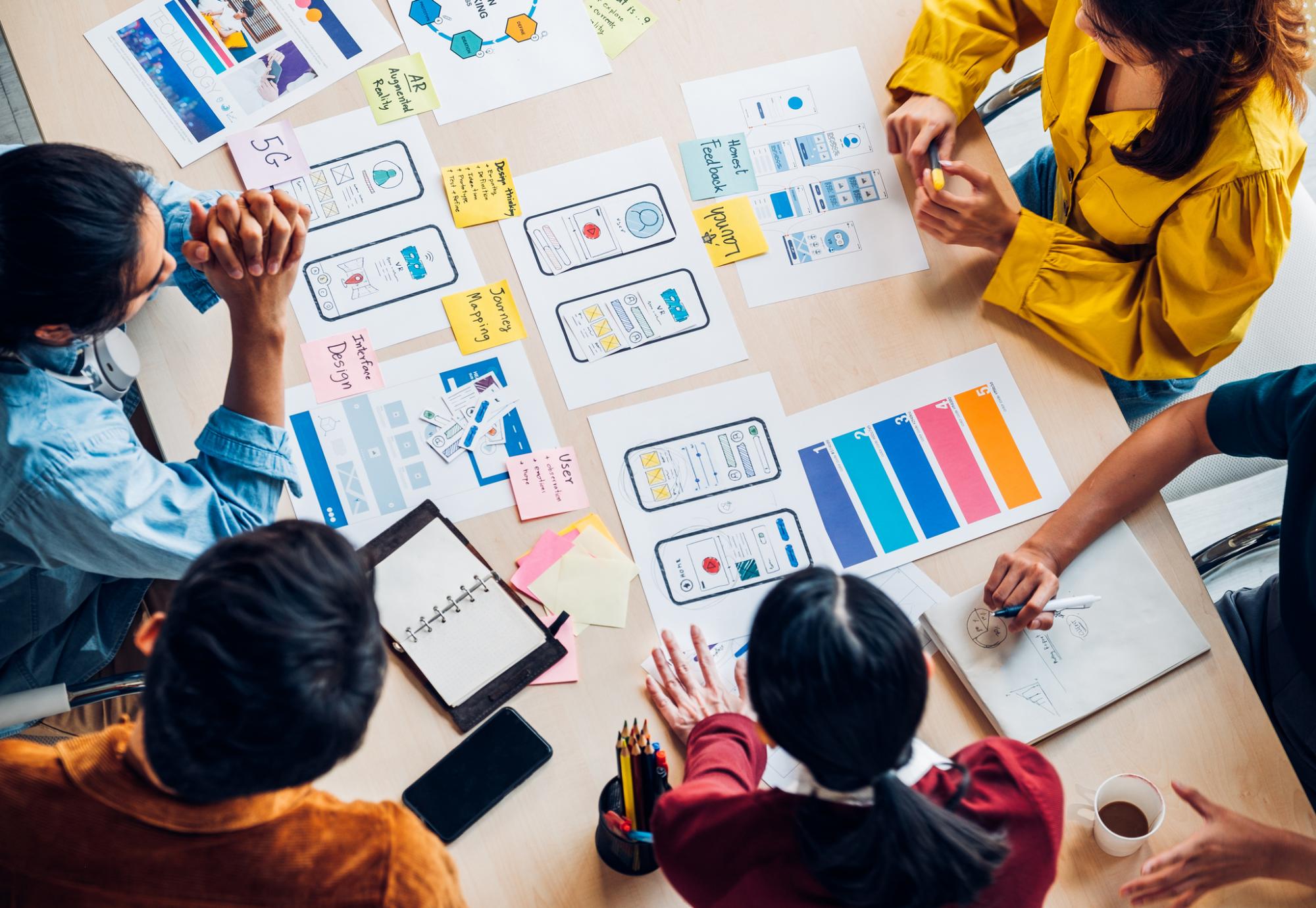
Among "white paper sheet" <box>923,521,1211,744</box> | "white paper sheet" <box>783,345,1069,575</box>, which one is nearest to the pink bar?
"white paper sheet" <box>783,345,1069,575</box>

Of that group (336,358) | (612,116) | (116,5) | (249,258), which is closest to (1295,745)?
(612,116)

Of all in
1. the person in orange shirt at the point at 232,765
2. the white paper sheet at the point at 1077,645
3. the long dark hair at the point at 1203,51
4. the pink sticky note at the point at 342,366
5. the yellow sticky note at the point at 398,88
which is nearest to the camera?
the person in orange shirt at the point at 232,765

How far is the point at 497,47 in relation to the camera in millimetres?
1422

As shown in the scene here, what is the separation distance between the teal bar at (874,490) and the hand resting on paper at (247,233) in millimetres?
730

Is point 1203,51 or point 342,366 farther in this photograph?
point 342,366

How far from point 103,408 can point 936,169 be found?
1105 mm

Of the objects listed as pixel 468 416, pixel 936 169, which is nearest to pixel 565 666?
pixel 468 416

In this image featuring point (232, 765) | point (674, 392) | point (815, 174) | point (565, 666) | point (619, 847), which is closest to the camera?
point (232, 765)

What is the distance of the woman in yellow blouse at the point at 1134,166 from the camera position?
111cm

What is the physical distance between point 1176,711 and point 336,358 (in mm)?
1152

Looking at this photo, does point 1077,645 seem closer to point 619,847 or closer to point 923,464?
point 923,464

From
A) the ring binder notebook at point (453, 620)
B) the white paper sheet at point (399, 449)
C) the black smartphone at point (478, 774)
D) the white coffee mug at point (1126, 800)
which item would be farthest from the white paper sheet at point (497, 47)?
the white coffee mug at point (1126, 800)

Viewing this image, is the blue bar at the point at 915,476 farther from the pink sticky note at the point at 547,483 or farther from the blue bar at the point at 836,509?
the pink sticky note at the point at 547,483

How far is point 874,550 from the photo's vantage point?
49.3 inches
